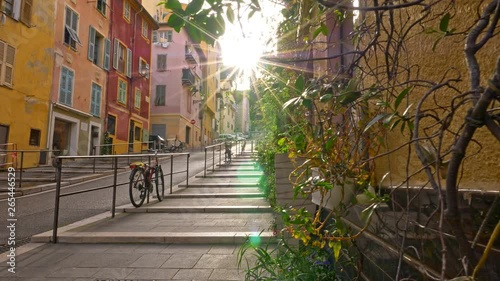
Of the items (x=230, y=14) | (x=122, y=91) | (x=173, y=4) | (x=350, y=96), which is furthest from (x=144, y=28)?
(x=350, y=96)

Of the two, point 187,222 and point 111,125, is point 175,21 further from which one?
point 111,125

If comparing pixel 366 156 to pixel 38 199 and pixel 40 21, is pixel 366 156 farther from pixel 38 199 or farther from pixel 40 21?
pixel 40 21

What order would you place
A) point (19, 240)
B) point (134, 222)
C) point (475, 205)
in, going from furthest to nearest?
point (134, 222), point (19, 240), point (475, 205)

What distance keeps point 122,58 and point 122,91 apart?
214 cm

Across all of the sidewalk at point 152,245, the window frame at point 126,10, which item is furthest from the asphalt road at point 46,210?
the window frame at point 126,10

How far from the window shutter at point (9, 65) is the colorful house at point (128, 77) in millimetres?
6921

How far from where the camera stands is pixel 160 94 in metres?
29.9

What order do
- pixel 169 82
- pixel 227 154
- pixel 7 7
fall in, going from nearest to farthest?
pixel 7 7, pixel 227 154, pixel 169 82

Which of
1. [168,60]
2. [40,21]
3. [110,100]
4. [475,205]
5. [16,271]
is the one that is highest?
[168,60]

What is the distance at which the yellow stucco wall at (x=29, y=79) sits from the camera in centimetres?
1190

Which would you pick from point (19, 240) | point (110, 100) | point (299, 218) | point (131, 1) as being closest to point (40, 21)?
point (110, 100)

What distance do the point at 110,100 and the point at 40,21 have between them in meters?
6.33

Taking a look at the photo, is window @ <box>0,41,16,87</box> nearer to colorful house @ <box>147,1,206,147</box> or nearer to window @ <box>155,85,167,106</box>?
colorful house @ <box>147,1,206,147</box>

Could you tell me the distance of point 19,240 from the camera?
4.17 meters
